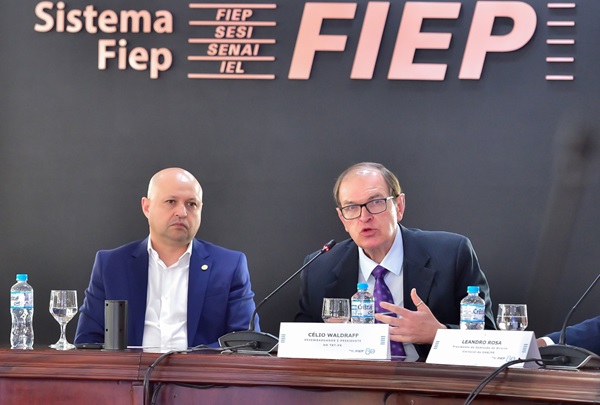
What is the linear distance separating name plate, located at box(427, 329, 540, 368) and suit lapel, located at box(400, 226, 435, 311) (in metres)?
1.07

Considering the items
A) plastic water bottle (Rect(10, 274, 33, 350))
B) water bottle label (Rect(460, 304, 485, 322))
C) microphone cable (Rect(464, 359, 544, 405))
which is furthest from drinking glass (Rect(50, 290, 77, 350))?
microphone cable (Rect(464, 359, 544, 405))

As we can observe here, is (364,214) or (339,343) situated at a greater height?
(364,214)

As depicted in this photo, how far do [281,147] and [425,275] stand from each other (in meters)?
1.49

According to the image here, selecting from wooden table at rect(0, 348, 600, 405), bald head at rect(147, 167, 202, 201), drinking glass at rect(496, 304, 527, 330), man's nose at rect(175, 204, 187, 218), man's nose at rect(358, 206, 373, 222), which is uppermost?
bald head at rect(147, 167, 202, 201)

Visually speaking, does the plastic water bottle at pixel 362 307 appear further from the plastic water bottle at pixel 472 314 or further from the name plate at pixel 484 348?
the name plate at pixel 484 348

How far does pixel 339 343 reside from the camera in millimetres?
2406

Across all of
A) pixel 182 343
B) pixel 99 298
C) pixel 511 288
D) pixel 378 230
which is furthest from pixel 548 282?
pixel 99 298

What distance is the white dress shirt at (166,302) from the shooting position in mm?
3799

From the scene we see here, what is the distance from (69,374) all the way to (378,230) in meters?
1.39

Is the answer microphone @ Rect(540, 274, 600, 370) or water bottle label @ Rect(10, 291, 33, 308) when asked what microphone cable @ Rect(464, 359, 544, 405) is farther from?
water bottle label @ Rect(10, 291, 33, 308)

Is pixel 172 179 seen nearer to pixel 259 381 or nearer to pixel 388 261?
pixel 388 261

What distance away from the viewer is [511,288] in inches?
179

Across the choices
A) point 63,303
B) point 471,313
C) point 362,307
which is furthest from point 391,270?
point 63,303

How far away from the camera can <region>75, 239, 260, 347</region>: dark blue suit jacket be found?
3.76 meters
